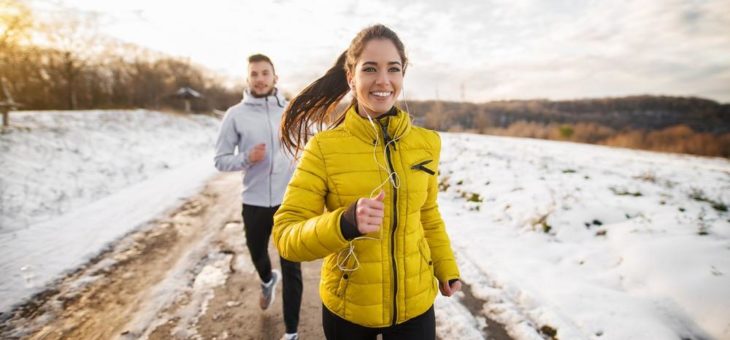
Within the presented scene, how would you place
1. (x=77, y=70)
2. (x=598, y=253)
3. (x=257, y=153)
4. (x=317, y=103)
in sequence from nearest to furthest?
(x=317, y=103)
(x=257, y=153)
(x=598, y=253)
(x=77, y=70)

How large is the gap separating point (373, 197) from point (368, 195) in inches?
1.1

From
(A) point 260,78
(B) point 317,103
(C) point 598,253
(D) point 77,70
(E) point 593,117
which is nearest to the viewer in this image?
(B) point 317,103

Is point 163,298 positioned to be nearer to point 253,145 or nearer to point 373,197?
point 253,145

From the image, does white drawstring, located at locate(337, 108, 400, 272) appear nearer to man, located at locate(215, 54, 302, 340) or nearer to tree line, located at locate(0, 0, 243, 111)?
man, located at locate(215, 54, 302, 340)

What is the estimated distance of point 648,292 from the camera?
3.33 m

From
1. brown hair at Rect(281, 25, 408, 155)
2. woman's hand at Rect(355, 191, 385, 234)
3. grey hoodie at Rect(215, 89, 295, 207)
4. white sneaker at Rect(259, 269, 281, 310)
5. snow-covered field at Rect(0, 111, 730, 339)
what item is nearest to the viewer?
woman's hand at Rect(355, 191, 385, 234)

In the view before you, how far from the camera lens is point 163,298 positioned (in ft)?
11.2

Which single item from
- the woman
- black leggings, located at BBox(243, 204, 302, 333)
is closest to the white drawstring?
the woman

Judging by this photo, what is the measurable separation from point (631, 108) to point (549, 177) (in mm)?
91412

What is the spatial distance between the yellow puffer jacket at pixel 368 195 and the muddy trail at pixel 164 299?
1.79m

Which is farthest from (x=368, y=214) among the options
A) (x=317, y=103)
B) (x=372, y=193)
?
(x=317, y=103)

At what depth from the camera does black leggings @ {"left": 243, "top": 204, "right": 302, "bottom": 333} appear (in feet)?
8.39

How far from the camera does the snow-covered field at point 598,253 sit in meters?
2.95

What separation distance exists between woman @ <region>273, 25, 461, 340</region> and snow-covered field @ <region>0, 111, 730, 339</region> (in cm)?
176
